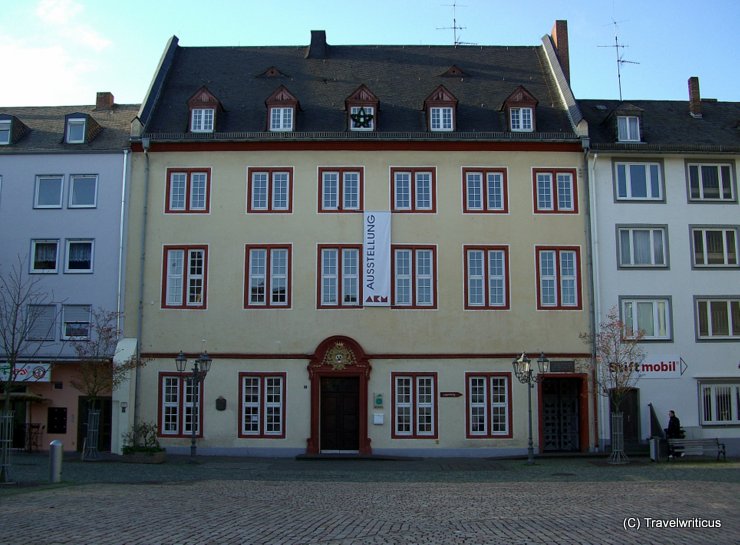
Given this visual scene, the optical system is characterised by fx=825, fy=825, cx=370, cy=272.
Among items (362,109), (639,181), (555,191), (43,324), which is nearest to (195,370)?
(43,324)

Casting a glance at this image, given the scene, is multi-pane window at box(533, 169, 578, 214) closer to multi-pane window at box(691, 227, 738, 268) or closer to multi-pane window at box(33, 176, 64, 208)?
multi-pane window at box(691, 227, 738, 268)

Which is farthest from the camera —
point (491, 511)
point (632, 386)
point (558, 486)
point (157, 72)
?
point (157, 72)

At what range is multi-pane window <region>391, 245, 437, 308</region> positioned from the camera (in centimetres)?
3175

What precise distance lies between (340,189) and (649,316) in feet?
42.7

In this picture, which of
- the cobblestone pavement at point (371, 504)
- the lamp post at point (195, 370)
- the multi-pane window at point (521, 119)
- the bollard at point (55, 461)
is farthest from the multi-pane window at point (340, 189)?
the bollard at point (55, 461)

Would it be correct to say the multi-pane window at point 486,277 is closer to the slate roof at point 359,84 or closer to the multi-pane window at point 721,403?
the slate roof at point 359,84

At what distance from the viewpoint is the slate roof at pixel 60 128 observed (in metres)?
33.8

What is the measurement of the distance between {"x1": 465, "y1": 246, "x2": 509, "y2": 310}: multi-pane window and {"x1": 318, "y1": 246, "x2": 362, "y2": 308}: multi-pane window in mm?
4268

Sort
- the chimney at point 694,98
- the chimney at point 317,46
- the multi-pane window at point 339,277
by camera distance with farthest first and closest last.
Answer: the chimney at point 317,46
the chimney at point 694,98
the multi-pane window at point 339,277

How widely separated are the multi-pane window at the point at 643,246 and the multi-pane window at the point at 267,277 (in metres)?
13.1

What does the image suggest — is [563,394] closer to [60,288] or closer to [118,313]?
[118,313]

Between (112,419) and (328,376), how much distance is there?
830 centimetres

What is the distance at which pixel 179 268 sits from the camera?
32.3 m

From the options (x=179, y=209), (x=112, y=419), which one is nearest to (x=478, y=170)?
(x=179, y=209)
